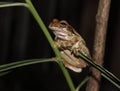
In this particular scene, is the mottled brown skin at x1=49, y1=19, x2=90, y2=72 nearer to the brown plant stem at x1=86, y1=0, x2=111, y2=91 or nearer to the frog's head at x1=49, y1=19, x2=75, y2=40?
the frog's head at x1=49, y1=19, x2=75, y2=40

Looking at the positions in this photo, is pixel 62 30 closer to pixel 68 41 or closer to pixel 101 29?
pixel 68 41

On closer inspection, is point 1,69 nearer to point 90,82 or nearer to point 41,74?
point 90,82

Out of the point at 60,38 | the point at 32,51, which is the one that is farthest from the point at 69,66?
the point at 32,51

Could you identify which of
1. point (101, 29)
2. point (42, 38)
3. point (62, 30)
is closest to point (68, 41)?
point (62, 30)

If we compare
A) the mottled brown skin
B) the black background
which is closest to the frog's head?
the mottled brown skin

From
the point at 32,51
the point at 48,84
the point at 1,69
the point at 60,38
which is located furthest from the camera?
the point at 32,51

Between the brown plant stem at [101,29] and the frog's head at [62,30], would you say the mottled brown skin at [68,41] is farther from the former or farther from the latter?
the brown plant stem at [101,29]
